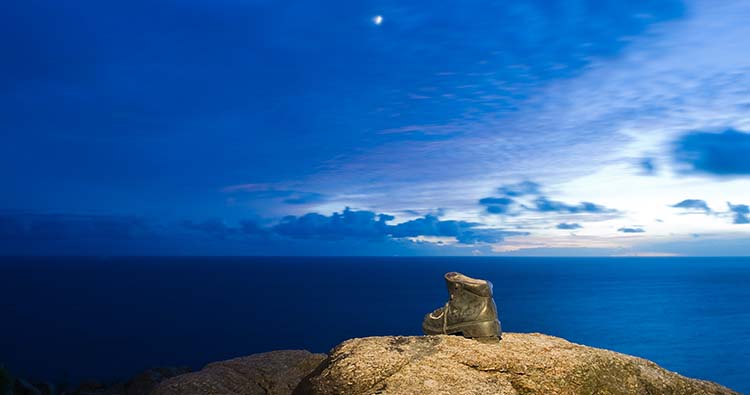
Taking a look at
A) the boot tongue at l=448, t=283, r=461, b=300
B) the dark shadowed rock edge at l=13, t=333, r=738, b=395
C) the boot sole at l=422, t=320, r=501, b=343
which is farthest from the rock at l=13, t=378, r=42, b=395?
the boot sole at l=422, t=320, r=501, b=343

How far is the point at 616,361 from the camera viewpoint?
38.0 feet

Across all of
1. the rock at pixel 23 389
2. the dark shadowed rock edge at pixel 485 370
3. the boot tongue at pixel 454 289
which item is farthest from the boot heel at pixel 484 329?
the rock at pixel 23 389

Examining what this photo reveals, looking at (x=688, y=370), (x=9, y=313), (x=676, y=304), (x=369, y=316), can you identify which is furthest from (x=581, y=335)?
(x=9, y=313)

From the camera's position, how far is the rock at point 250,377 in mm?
13484

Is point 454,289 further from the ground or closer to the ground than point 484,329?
further from the ground

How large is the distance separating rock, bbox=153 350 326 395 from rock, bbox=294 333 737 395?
3.89 m

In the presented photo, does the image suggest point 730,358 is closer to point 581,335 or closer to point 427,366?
point 581,335

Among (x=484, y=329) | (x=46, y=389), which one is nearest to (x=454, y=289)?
(x=484, y=329)

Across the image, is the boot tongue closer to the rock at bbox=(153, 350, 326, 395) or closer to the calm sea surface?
the rock at bbox=(153, 350, 326, 395)

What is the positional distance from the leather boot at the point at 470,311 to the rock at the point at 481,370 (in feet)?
0.81

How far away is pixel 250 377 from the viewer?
15.1 meters

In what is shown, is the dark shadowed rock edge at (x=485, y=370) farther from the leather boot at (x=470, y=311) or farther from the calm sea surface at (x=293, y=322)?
the calm sea surface at (x=293, y=322)

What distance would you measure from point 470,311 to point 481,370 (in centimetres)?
141

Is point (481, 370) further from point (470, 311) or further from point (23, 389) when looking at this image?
point (23, 389)
